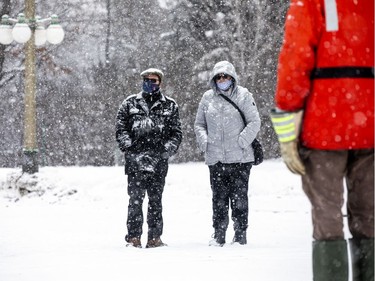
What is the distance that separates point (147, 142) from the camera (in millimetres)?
7590

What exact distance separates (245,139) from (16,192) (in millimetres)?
8329

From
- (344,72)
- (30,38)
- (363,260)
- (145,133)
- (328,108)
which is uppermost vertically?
(30,38)

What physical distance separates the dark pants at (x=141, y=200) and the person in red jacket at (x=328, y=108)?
4.29m

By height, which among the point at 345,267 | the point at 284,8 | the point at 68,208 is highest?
the point at 284,8

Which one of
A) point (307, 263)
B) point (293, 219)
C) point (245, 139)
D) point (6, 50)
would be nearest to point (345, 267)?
point (307, 263)

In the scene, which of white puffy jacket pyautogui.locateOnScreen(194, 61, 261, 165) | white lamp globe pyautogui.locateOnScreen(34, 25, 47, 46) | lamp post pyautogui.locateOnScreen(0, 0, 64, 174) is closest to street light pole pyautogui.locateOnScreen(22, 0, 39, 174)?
lamp post pyautogui.locateOnScreen(0, 0, 64, 174)

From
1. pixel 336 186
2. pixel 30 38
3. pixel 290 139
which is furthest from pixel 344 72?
pixel 30 38

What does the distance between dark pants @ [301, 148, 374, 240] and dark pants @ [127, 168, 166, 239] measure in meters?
4.26

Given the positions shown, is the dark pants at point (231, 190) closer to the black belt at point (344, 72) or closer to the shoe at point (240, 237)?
the shoe at point (240, 237)

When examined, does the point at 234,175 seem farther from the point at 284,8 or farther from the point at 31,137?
the point at 284,8

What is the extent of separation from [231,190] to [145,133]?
105 centimetres

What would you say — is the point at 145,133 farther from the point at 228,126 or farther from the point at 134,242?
the point at 134,242

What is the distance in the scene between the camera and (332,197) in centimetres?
339

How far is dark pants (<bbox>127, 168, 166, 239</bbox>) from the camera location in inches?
299
